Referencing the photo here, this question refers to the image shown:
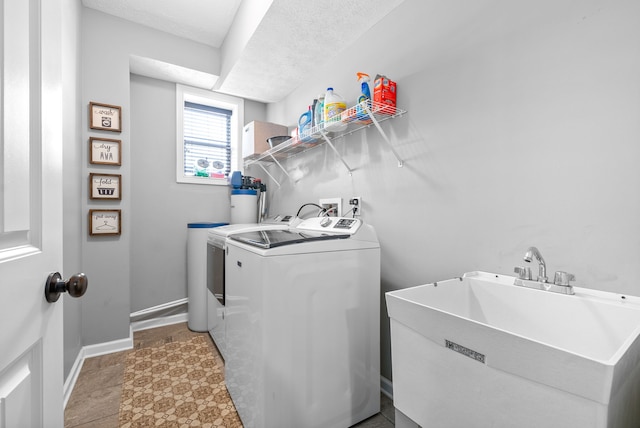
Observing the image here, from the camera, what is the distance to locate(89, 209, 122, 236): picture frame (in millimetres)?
2256

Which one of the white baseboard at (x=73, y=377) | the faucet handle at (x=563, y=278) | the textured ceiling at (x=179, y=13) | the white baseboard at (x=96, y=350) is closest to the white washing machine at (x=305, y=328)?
the faucet handle at (x=563, y=278)

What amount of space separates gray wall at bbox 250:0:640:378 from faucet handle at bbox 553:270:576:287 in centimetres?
10

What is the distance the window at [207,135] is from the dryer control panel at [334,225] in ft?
5.44

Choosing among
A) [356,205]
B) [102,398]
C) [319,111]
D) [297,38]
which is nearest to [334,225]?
[356,205]

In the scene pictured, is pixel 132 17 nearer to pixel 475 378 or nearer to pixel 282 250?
pixel 282 250

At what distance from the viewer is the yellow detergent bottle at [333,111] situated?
1793 mm

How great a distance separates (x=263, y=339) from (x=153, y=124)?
2.62m

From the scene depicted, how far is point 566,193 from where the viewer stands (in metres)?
1.02

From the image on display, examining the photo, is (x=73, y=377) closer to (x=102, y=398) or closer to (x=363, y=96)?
(x=102, y=398)

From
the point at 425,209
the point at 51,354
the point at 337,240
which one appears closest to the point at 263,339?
the point at 337,240

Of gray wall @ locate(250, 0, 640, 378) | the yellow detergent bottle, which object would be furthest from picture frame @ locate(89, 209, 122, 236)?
gray wall @ locate(250, 0, 640, 378)

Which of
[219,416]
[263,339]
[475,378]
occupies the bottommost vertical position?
[219,416]

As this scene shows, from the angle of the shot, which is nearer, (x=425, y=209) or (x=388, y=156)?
(x=425, y=209)

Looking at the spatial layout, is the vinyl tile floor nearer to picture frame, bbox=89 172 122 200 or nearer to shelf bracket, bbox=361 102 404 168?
picture frame, bbox=89 172 122 200
